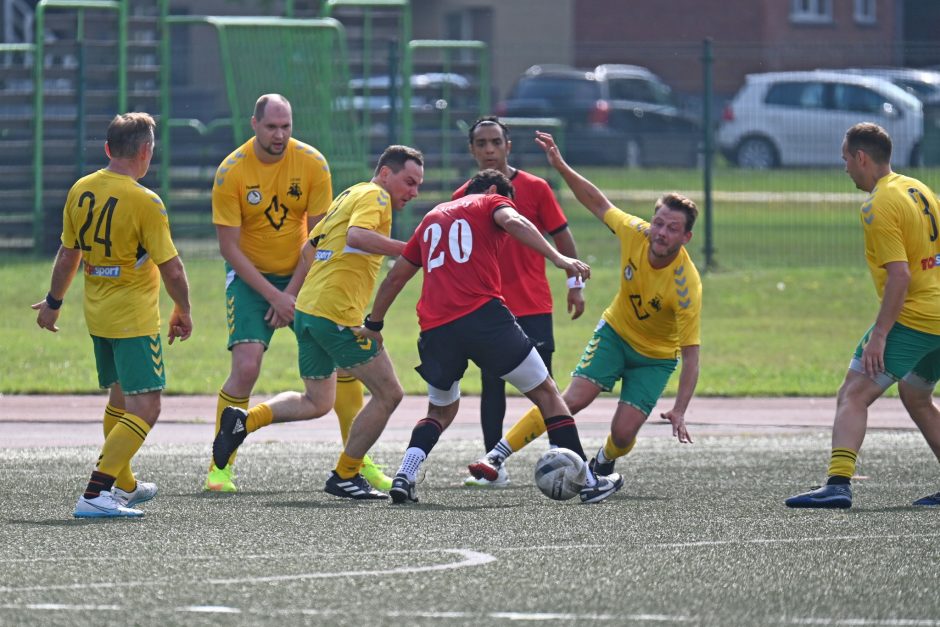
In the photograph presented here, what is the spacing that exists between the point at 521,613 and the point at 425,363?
2745 millimetres

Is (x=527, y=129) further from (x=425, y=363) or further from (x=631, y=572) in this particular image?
(x=631, y=572)

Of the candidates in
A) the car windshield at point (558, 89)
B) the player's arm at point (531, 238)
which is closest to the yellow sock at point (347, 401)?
the player's arm at point (531, 238)

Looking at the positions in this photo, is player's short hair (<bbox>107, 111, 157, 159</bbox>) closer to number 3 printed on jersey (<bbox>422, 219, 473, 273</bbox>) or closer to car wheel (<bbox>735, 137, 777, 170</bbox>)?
number 3 printed on jersey (<bbox>422, 219, 473, 273</bbox>)

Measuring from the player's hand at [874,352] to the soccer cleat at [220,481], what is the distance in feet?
10.9

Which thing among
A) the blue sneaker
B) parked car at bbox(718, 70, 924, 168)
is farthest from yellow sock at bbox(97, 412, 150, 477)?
parked car at bbox(718, 70, 924, 168)

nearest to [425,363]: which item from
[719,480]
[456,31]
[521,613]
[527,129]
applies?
[719,480]

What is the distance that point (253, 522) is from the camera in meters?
8.06

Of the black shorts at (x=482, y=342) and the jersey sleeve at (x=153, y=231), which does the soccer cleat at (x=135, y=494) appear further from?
the black shorts at (x=482, y=342)

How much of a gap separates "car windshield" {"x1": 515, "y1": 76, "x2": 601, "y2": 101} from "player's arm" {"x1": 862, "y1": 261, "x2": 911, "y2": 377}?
82.5 feet

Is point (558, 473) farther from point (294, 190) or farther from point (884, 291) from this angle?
point (294, 190)

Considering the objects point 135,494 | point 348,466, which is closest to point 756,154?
point 348,466

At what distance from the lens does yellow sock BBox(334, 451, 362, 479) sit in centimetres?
901

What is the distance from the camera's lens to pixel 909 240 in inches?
336

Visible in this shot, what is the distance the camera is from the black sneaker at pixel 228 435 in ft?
30.0
